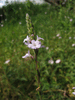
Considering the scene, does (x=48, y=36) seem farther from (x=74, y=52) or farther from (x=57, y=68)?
(x=57, y=68)

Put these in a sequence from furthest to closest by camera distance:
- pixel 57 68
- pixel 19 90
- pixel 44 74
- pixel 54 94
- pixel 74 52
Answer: pixel 74 52 < pixel 57 68 < pixel 44 74 < pixel 19 90 < pixel 54 94

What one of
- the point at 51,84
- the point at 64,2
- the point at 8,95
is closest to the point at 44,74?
the point at 51,84

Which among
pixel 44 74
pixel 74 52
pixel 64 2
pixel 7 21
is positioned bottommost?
pixel 7 21

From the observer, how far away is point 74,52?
2.35 meters

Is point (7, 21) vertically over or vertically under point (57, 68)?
under

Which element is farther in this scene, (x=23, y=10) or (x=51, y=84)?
(x=23, y=10)

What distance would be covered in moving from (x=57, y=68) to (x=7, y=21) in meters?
5.62

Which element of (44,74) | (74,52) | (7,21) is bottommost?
(7,21)

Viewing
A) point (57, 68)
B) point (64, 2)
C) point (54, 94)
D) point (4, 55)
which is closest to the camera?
point (54, 94)

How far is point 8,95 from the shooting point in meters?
1.69

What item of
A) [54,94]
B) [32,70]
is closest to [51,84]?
[54,94]

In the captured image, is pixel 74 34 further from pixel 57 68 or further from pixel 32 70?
pixel 32 70

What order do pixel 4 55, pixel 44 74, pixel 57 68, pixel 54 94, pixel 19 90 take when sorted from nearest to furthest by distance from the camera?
pixel 54 94, pixel 19 90, pixel 44 74, pixel 57 68, pixel 4 55

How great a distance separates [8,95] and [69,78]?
116cm
